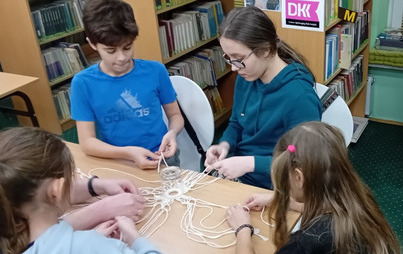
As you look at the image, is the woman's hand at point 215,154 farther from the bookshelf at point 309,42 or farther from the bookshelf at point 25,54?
the bookshelf at point 25,54

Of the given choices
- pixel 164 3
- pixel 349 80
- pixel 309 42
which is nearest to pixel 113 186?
pixel 309 42

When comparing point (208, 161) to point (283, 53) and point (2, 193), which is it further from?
point (2, 193)

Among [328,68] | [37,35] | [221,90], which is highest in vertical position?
[37,35]

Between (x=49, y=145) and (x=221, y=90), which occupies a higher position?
(x=49, y=145)

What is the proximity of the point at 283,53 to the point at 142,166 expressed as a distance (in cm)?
69

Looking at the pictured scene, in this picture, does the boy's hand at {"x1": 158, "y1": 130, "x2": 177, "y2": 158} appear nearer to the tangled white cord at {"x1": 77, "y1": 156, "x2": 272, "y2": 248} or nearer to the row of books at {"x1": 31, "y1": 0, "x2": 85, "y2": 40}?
the tangled white cord at {"x1": 77, "y1": 156, "x2": 272, "y2": 248}

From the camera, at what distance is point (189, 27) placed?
3205 millimetres

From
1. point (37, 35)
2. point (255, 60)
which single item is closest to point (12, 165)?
point (255, 60)

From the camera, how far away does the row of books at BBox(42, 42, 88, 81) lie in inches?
140

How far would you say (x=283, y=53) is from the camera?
5.57 ft

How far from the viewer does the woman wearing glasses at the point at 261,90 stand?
154 centimetres

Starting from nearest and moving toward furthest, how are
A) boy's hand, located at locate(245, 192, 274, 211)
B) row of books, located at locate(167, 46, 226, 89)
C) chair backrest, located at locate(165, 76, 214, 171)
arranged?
boy's hand, located at locate(245, 192, 274, 211) → chair backrest, located at locate(165, 76, 214, 171) → row of books, located at locate(167, 46, 226, 89)

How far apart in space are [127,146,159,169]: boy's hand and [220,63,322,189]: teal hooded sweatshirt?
1.15 ft

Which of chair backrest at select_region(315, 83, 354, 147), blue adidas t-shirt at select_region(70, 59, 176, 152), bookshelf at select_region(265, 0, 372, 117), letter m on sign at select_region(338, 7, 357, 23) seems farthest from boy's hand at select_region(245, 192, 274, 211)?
letter m on sign at select_region(338, 7, 357, 23)
